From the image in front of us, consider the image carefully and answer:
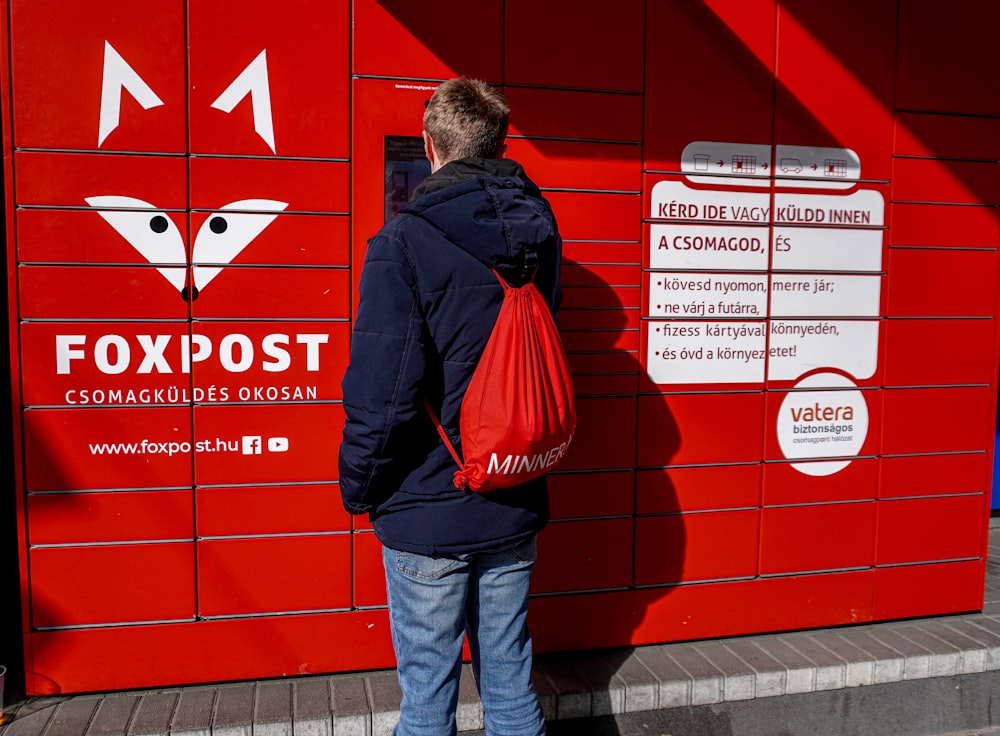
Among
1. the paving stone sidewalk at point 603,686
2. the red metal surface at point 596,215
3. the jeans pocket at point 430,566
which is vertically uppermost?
the red metal surface at point 596,215

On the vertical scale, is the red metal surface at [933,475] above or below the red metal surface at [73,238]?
below

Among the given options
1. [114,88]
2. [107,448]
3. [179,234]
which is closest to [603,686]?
[107,448]

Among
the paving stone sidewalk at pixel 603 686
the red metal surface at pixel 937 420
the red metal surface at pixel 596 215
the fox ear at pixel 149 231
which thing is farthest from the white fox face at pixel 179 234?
the red metal surface at pixel 937 420

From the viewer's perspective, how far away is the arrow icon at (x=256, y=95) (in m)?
3.11

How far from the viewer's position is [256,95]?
3.14m

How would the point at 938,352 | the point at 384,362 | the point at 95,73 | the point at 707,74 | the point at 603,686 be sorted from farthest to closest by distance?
the point at 938,352 → the point at 707,74 → the point at 603,686 → the point at 95,73 → the point at 384,362

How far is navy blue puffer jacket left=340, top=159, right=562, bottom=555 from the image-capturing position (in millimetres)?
2195

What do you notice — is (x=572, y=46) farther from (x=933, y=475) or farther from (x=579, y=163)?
(x=933, y=475)

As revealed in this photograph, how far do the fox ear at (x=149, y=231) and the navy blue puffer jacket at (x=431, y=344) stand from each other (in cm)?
117

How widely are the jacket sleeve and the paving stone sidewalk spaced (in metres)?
1.33

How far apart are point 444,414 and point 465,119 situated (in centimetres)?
78

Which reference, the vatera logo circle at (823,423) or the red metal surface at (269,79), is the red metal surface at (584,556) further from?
the red metal surface at (269,79)

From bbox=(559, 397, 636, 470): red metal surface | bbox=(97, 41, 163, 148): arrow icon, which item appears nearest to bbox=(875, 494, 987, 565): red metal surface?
bbox=(559, 397, 636, 470): red metal surface

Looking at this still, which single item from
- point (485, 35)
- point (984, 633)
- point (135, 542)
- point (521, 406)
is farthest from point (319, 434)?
point (984, 633)
